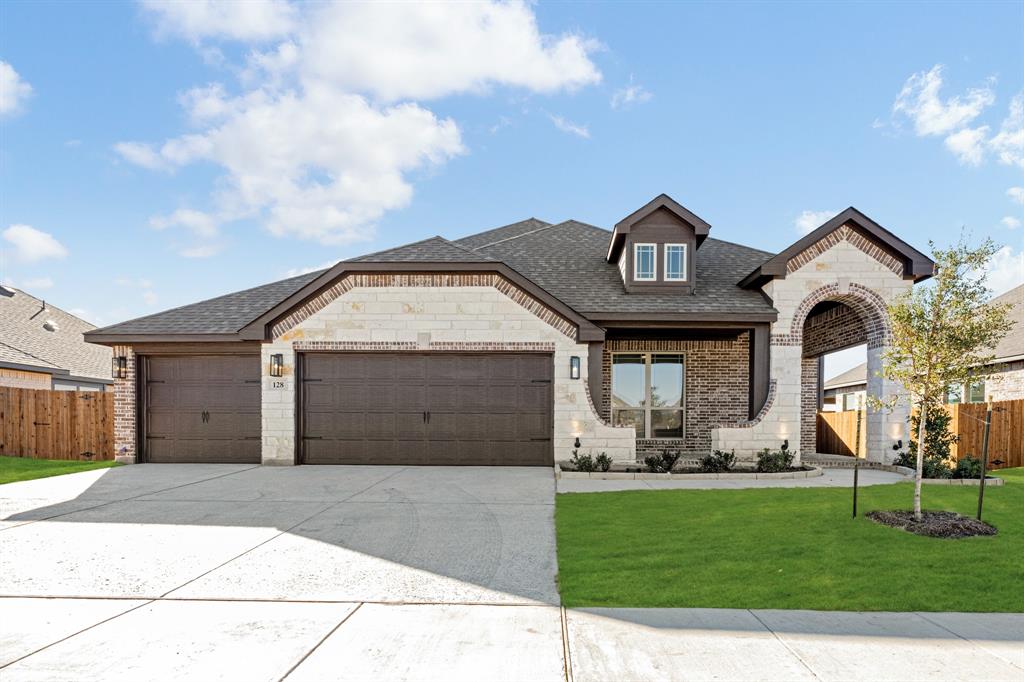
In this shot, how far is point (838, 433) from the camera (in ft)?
54.0

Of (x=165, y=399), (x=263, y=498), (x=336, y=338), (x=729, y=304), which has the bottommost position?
(x=263, y=498)

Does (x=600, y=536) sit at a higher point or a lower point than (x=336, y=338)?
lower

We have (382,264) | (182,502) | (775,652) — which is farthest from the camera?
(382,264)

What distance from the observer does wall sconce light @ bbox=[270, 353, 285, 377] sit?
42.7 feet

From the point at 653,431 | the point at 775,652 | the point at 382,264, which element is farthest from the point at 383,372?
the point at 775,652

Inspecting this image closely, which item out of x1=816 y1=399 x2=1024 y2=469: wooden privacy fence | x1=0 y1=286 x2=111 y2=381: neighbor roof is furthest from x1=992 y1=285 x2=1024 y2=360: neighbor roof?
x1=0 y1=286 x2=111 y2=381: neighbor roof

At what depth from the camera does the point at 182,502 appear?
870 centimetres

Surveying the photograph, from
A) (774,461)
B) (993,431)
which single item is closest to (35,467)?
(774,461)

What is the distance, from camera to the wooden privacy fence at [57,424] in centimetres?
1484

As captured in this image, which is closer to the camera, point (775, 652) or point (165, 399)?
point (775, 652)

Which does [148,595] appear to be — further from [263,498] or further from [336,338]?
[336,338]

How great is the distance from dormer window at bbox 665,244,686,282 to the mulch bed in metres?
8.17

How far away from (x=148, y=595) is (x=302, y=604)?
4.71 ft

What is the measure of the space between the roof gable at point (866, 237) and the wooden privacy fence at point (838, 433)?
161 inches
